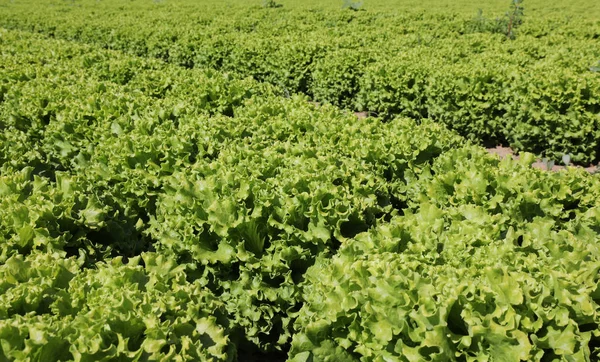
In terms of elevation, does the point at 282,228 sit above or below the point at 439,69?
below

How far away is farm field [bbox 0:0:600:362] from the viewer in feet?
11.0

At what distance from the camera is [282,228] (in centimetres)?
493

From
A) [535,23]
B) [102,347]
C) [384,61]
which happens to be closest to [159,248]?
[102,347]

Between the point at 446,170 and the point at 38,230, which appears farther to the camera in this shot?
the point at 446,170

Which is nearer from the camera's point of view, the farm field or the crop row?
the farm field

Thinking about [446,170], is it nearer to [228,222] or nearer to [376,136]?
[376,136]

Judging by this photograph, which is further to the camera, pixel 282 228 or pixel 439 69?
pixel 439 69

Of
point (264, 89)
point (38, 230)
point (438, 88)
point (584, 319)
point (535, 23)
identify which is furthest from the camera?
point (535, 23)

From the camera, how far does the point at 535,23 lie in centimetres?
2072

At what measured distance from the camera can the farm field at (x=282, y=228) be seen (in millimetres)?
3355

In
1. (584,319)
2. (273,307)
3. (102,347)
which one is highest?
(102,347)

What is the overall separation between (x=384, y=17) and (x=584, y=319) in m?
24.8

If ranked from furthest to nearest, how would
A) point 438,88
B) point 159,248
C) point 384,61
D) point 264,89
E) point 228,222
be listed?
1. point 384,61
2. point 438,88
3. point 264,89
4. point 159,248
5. point 228,222

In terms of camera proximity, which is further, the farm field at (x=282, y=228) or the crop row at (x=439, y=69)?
the crop row at (x=439, y=69)
